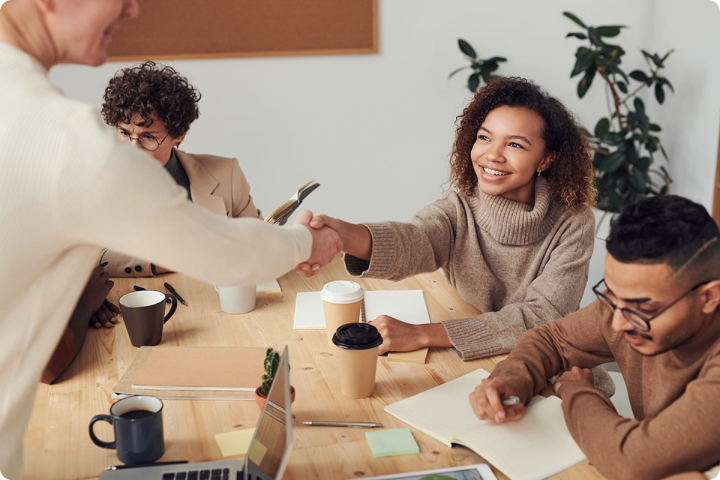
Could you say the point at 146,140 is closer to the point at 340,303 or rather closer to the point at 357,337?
the point at 340,303

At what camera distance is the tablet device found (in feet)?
3.49

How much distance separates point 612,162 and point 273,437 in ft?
9.39

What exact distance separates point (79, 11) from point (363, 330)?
72 cm

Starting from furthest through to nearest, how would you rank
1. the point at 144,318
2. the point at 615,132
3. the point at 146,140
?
1. the point at 615,132
2. the point at 146,140
3. the point at 144,318

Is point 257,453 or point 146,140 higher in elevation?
point 146,140

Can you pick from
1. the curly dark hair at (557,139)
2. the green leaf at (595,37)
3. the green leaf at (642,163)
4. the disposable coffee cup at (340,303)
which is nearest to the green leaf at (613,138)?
the green leaf at (642,163)

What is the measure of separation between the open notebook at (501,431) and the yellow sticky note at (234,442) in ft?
0.85

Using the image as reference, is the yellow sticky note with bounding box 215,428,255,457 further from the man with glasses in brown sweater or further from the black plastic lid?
the man with glasses in brown sweater

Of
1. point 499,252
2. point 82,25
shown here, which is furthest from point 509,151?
point 82,25

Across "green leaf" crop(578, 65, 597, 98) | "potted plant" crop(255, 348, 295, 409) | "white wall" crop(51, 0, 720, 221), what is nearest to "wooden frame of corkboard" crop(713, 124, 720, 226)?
"white wall" crop(51, 0, 720, 221)

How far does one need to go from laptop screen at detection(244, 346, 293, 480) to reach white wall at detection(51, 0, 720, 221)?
2813 millimetres

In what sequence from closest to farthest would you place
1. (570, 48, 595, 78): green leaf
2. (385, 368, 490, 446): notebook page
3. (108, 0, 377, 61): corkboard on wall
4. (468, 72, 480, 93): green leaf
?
(385, 368, 490, 446): notebook page → (570, 48, 595, 78): green leaf → (108, 0, 377, 61): corkboard on wall → (468, 72, 480, 93): green leaf

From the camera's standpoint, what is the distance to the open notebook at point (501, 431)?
3.62 feet

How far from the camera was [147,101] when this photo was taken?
2217 millimetres
